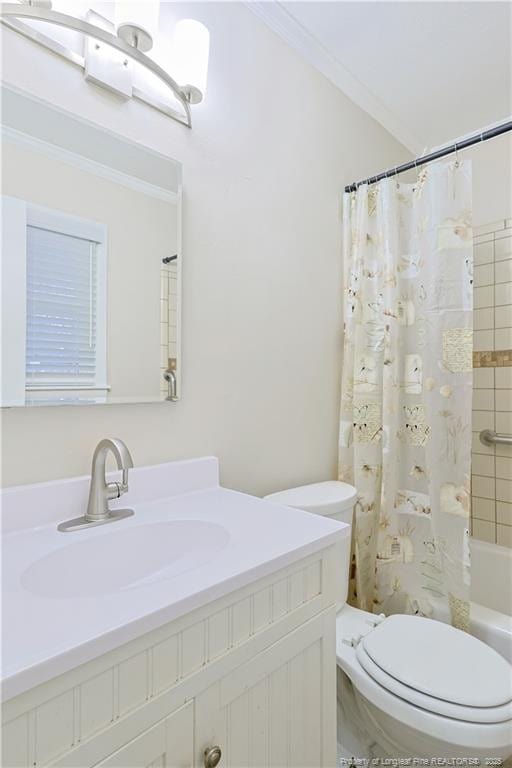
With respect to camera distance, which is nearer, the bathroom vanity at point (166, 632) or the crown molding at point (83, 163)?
the bathroom vanity at point (166, 632)

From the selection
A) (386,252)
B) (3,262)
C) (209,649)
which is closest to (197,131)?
(3,262)

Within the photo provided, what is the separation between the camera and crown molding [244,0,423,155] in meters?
1.46

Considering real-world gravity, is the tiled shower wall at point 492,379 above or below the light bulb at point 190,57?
below

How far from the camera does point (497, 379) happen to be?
6.85 ft

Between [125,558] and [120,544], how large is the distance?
0.11 feet

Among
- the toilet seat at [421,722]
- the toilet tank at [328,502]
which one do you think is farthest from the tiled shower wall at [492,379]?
the toilet seat at [421,722]

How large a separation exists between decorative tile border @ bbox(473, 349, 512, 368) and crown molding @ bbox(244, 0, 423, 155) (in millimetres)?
1190

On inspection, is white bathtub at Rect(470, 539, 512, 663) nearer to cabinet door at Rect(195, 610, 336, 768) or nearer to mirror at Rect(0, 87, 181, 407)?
cabinet door at Rect(195, 610, 336, 768)

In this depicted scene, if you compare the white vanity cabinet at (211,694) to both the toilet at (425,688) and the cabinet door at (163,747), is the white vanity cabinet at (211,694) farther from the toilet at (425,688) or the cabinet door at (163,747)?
the toilet at (425,688)

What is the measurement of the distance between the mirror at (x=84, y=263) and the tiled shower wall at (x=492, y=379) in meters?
1.70

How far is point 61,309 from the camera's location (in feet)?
3.22

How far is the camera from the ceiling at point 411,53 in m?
1.48

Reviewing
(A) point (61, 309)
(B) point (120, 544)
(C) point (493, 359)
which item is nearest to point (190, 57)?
(A) point (61, 309)

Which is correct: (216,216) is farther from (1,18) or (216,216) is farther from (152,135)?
(1,18)
